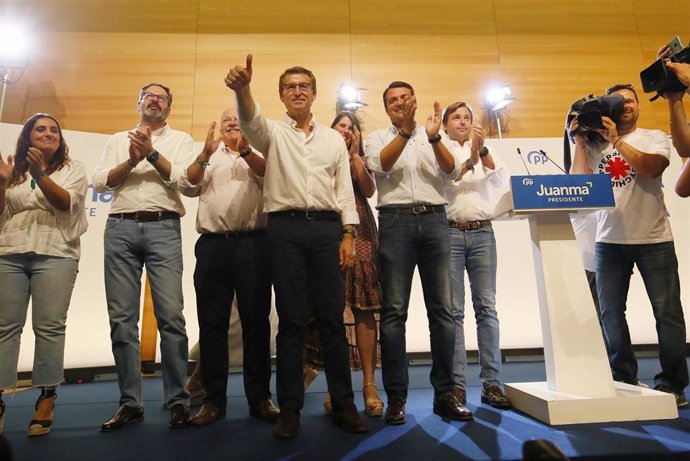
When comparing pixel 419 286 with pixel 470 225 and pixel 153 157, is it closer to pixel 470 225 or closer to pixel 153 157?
pixel 470 225

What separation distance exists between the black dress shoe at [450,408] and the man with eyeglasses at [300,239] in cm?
44

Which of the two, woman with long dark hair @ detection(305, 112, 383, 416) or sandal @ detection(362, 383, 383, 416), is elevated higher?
woman with long dark hair @ detection(305, 112, 383, 416)

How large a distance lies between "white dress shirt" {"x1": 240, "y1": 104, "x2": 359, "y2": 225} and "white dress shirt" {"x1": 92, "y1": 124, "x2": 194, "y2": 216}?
57 centimetres

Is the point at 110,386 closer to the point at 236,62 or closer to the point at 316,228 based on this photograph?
the point at 316,228

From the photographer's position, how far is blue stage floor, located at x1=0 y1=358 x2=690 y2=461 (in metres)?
1.52

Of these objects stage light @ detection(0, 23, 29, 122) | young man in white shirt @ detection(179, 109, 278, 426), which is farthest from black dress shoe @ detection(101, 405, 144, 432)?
stage light @ detection(0, 23, 29, 122)

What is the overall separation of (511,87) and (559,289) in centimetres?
360

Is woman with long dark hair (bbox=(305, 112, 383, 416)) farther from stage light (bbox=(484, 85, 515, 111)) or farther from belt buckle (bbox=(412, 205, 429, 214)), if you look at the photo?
stage light (bbox=(484, 85, 515, 111))

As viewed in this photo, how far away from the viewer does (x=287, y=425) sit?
1747mm

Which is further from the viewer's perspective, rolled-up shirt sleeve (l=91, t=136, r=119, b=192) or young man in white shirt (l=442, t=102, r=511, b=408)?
young man in white shirt (l=442, t=102, r=511, b=408)

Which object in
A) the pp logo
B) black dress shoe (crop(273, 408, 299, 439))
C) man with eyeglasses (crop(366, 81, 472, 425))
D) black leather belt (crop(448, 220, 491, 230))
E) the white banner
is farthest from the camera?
the pp logo

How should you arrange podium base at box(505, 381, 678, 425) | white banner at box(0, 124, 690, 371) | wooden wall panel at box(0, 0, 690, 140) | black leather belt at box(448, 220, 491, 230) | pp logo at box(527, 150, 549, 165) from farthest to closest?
wooden wall panel at box(0, 0, 690, 140) < pp logo at box(527, 150, 549, 165) < white banner at box(0, 124, 690, 371) < black leather belt at box(448, 220, 491, 230) < podium base at box(505, 381, 678, 425)

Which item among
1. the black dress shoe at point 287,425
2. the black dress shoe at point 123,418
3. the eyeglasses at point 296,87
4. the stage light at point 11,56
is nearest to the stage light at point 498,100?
the eyeglasses at point 296,87

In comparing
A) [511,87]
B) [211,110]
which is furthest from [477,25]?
[211,110]
